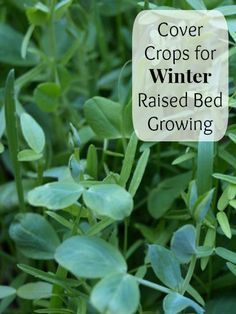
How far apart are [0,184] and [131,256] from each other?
0.19 m

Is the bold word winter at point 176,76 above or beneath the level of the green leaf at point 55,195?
above

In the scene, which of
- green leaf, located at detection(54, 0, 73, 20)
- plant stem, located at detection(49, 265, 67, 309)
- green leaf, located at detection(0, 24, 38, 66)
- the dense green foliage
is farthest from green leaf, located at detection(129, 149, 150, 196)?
green leaf, located at detection(0, 24, 38, 66)

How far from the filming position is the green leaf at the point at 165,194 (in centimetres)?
62

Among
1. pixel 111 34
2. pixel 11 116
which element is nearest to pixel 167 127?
pixel 11 116

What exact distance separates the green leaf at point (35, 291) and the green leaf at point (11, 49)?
0.33m

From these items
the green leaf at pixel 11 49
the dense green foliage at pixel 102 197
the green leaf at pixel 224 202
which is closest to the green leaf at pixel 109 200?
the dense green foliage at pixel 102 197

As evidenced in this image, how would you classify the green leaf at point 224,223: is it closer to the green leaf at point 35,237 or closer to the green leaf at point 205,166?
the green leaf at point 205,166

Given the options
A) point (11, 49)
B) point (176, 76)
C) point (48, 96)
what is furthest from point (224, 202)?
point (11, 49)

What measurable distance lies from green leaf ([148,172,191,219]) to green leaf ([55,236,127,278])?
185mm

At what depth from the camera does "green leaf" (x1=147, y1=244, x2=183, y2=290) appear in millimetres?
469

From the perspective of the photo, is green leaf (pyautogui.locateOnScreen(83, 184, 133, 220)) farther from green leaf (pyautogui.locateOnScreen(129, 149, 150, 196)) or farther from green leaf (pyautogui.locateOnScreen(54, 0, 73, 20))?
green leaf (pyautogui.locateOnScreen(54, 0, 73, 20))

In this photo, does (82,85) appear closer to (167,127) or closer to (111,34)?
(111,34)

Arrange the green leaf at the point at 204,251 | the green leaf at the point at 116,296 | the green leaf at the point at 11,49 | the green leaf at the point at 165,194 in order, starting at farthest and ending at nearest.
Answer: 1. the green leaf at the point at 11,49
2. the green leaf at the point at 165,194
3. the green leaf at the point at 204,251
4. the green leaf at the point at 116,296

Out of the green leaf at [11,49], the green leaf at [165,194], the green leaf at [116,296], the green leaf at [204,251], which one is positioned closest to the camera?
the green leaf at [116,296]
